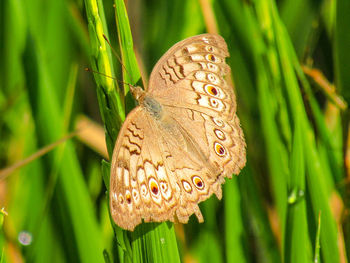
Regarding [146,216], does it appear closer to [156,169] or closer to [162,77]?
[156,169]

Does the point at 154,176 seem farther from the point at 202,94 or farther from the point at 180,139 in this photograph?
the point at 202,94

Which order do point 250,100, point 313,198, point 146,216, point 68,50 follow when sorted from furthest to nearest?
1. point 68,50
2. point 250,100
3. point 313,198
4. point 146,216

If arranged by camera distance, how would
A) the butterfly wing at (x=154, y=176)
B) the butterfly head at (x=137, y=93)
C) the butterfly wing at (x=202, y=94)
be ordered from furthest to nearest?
the butterfly wing at (x=202, y=94) < the butterfly head at (x=137, y=93) < the butterfly wing at (x=154, y=176)

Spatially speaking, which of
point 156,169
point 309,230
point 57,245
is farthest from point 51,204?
point 309,230

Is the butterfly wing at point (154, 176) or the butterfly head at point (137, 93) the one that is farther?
the butterfly head at point (137, 93)

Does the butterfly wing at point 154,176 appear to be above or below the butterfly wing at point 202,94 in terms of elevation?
below

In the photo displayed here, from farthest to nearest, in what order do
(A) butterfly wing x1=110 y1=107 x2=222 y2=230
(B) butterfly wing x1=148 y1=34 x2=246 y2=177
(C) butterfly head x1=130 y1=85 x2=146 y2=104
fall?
(B) butterfly wing x1=148 y1=34 x2=246 y2=177, (C) butterfly head x1=130 y1=85 x2=146 y2=104, (A) butterfly wing x1=110 y1=107 x2=222 y2=230
